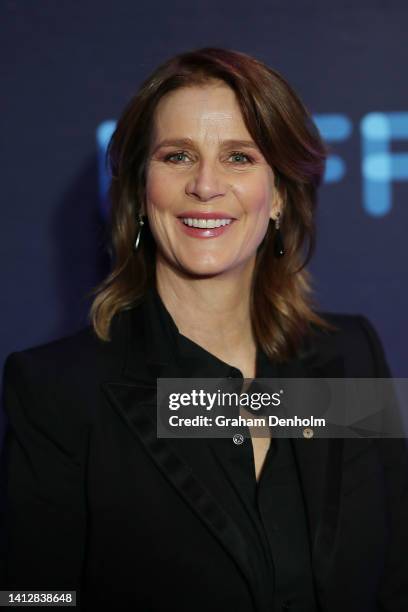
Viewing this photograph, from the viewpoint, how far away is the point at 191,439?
162 centimetres

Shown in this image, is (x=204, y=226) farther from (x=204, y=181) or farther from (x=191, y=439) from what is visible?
(x=191, y=439)

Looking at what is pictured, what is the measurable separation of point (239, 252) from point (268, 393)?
0.33 meters

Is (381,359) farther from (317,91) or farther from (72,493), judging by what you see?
(72,493)

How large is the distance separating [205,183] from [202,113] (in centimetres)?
16

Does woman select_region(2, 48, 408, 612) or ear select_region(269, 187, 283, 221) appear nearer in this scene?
woman select_region(2, 48, 408, 612)

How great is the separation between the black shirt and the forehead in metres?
0.47

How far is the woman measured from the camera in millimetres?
1553

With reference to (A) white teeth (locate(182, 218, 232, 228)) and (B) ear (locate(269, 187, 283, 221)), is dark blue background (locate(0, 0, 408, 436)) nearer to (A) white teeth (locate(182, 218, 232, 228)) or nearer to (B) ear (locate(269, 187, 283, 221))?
(B) ear (locate(269, 187, 283, 221))

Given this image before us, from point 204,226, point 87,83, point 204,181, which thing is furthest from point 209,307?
point 87,83

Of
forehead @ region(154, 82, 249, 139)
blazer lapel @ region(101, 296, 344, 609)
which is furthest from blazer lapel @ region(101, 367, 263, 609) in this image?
forehead @ region(154, 82, 249, 139)

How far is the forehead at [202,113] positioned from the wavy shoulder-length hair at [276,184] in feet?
0.06

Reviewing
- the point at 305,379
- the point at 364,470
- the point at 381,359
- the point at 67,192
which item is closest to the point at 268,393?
the point at 305,379

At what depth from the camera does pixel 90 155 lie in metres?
2.13

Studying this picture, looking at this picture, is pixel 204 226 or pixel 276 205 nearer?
pixel 204 226
